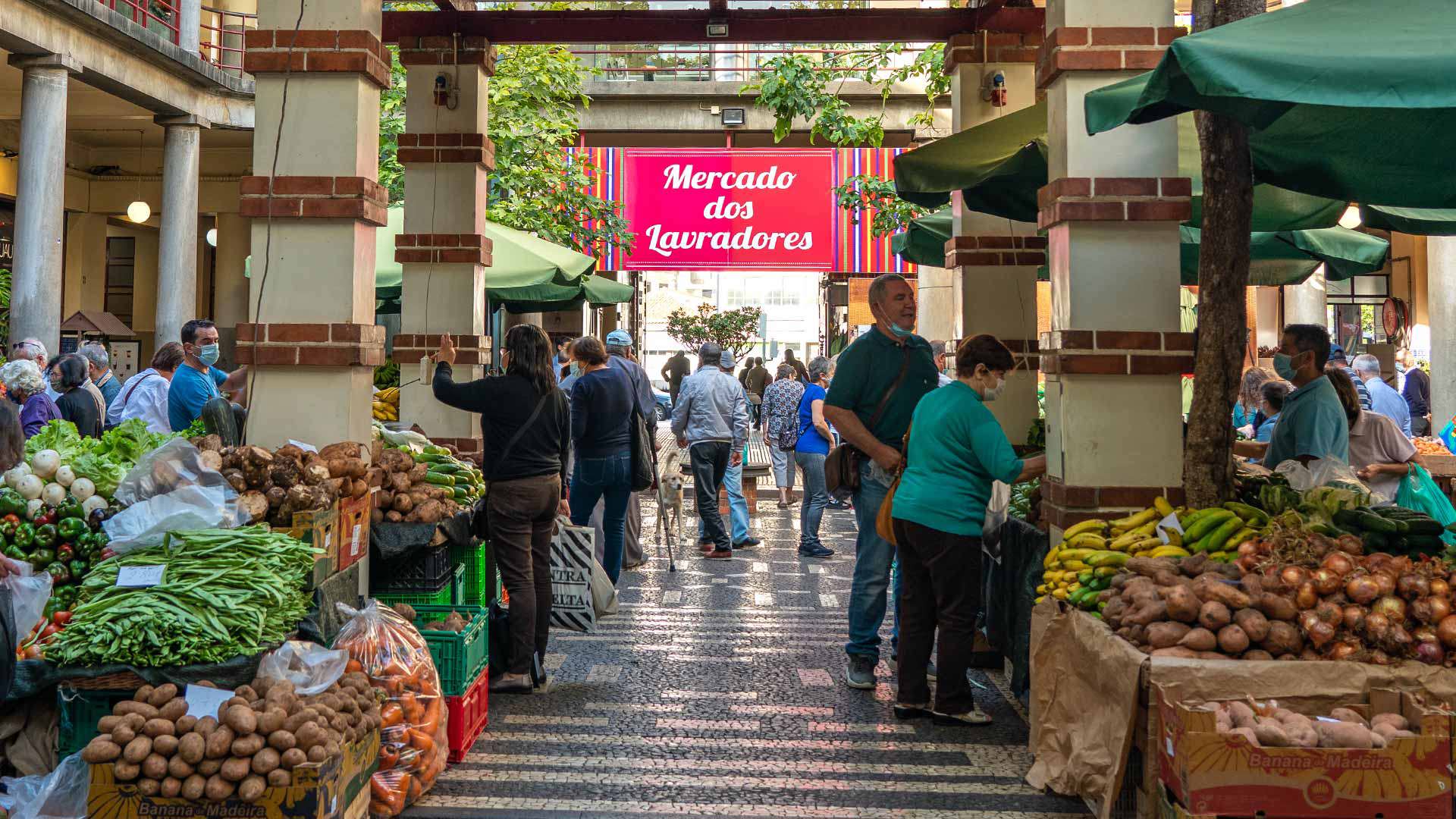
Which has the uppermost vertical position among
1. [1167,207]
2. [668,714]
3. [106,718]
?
[1167,207]

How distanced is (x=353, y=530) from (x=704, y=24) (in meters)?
4.63

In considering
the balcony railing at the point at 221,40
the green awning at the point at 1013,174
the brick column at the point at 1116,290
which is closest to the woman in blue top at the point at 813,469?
the green awning at the point at 1013,174

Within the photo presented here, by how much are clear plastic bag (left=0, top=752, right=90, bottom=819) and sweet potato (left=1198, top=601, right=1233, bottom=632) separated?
3.96m

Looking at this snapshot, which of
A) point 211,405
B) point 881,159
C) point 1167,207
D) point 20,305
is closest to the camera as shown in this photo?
point 1167,207

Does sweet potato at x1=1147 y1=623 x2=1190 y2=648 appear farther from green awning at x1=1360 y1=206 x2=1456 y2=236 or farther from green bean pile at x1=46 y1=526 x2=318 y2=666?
green awning at x1=1360 y1=206 x2=1456 y2=236

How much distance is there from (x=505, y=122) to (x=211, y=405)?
8394 millimetres

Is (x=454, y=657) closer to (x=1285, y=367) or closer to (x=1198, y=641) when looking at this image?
(x=1198, y=641)

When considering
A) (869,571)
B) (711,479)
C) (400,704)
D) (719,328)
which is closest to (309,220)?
(400,704)

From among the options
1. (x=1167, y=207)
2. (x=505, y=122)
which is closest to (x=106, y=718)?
(x=1167, y=207)

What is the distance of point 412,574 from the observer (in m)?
6.12

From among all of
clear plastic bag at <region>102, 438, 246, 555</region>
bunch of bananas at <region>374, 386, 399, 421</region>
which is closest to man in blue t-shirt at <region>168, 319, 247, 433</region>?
bunch of bananas at <region>374, 386, 399, 421</region>

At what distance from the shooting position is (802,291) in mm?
93938

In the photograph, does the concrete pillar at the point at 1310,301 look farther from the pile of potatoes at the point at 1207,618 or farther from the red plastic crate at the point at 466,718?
the red plastic crate at the point at 466,718

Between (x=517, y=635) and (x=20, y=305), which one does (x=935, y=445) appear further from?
(x=20, y=305)
